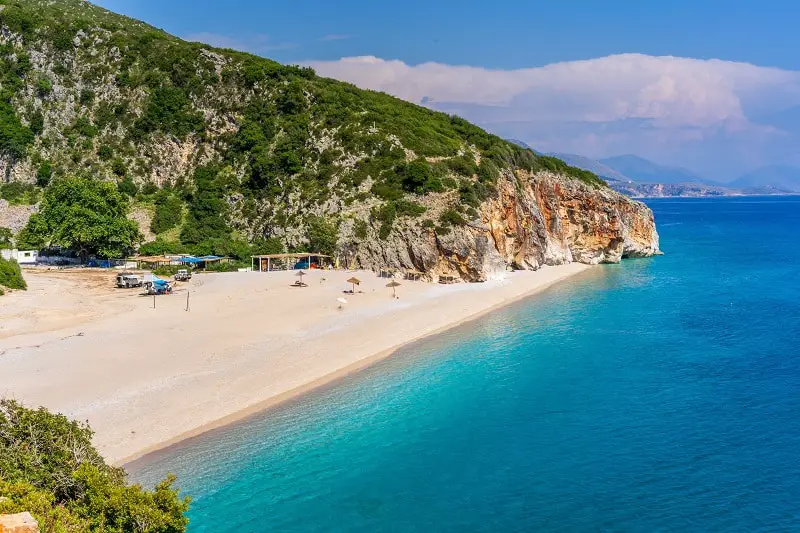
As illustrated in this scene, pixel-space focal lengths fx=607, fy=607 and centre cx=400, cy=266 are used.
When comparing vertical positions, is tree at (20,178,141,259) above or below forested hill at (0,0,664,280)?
below

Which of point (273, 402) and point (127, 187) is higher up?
point (127, 187)

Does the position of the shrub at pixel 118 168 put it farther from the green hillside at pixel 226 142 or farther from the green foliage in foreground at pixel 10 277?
the green foliage in foreground at pixel 10 277

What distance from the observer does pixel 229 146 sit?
72750mm

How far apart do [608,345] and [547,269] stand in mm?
31795

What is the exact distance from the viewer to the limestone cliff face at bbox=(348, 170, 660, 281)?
53.4 metres

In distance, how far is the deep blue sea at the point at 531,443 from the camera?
17.2 meters

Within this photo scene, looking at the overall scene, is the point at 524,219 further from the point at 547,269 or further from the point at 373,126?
the point at 373,126

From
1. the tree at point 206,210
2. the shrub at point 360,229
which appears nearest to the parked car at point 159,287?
the shrub at point 360,229

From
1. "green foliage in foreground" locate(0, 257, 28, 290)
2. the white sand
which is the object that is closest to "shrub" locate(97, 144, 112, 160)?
the white sand

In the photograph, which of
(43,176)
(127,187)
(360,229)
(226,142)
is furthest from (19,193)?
(360,229)

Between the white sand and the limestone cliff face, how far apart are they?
362cm

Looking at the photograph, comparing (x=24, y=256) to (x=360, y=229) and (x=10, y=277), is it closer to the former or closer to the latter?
(x=10, y=277)

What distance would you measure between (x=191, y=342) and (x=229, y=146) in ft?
154

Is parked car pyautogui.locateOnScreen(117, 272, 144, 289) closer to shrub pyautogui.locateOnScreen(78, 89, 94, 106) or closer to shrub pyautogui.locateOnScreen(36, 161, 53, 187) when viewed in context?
shrub pyautogui.locateOnScreen(36, 161, 53, 187)
